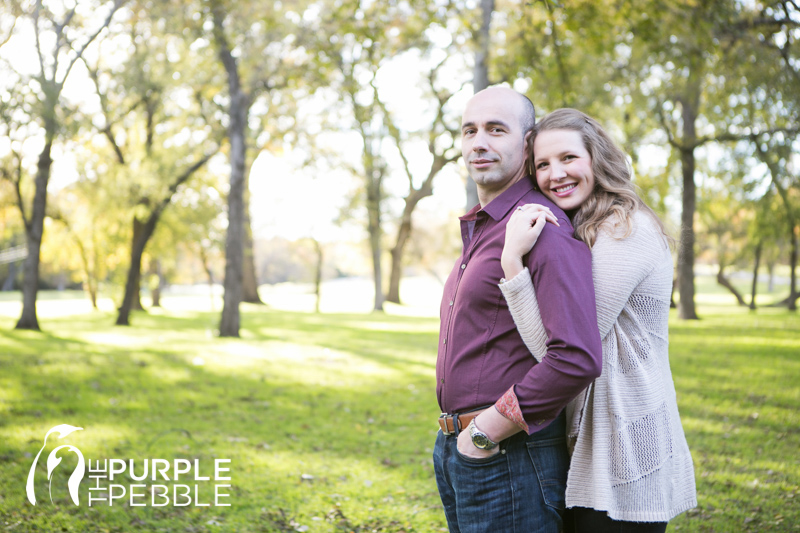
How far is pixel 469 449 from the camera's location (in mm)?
2125

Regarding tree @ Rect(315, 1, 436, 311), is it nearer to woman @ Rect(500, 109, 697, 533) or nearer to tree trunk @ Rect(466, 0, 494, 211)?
tree trunk @ Rect(466, 0, 494, 211)

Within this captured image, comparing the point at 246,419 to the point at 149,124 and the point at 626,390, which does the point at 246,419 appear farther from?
the point at 149,124

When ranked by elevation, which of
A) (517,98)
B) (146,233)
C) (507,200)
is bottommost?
(507,200)

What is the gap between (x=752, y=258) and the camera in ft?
Result: 103

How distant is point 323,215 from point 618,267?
35330mm

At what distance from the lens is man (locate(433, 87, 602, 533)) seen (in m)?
1.94

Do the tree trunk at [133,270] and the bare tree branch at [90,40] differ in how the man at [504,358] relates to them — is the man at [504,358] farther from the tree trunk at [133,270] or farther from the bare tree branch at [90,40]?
the tree trunk at [133,270]

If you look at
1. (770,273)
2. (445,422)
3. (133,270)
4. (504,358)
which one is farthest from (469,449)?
(770,273)

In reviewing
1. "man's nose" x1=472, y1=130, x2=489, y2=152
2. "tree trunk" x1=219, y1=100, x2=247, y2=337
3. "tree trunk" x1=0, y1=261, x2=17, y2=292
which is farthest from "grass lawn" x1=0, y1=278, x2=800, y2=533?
"tree trunk" x1=0, y1=261, x2=17, y2=292

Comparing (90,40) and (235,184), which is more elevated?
(90,40)

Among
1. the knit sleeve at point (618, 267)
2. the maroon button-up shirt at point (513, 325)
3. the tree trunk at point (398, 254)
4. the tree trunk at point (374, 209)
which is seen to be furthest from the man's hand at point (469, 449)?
the tree trunk at point (398, 254)

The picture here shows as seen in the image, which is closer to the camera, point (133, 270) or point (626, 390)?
point (626, 390)

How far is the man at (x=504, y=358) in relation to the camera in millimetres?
1938

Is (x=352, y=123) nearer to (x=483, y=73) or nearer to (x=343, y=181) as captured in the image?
(x=343, y=181)
